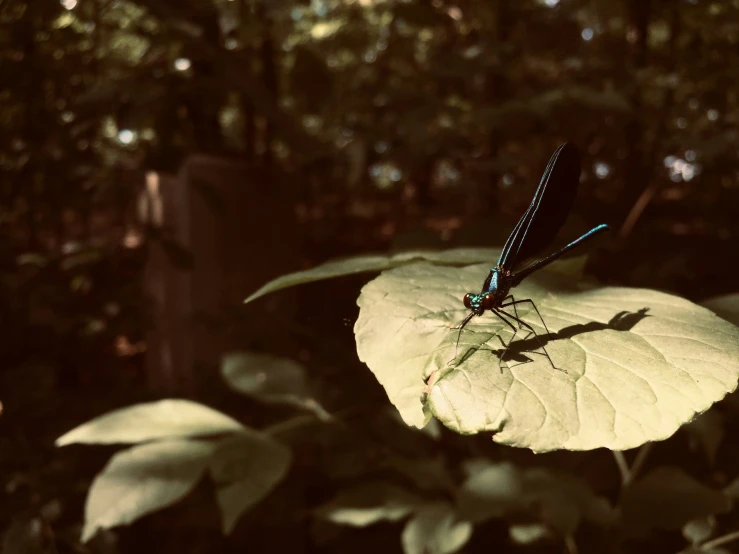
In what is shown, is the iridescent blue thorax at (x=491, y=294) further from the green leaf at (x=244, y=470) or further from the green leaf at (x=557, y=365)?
the green leaf at (x=244, y=470)

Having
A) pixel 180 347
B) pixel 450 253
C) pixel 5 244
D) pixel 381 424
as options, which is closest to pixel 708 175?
pixel 381 424

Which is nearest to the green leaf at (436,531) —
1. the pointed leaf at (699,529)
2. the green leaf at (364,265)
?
the pointed leaf at (699,529)

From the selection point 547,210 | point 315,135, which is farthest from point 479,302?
point 315,135

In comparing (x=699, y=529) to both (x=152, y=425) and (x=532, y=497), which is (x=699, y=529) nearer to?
(x=532, y=497)

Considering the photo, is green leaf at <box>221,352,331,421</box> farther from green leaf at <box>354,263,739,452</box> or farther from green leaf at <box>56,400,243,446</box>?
green leaf at <box>354,263,739,452</box>

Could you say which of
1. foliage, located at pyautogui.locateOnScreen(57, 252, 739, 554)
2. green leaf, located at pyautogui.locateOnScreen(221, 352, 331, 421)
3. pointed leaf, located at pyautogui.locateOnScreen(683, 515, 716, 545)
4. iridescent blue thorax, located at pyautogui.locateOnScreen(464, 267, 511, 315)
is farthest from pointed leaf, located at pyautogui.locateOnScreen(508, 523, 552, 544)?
iridescent blue thorax, located at pyautogui.locateOnScreen(464, 267, 511, 315)
